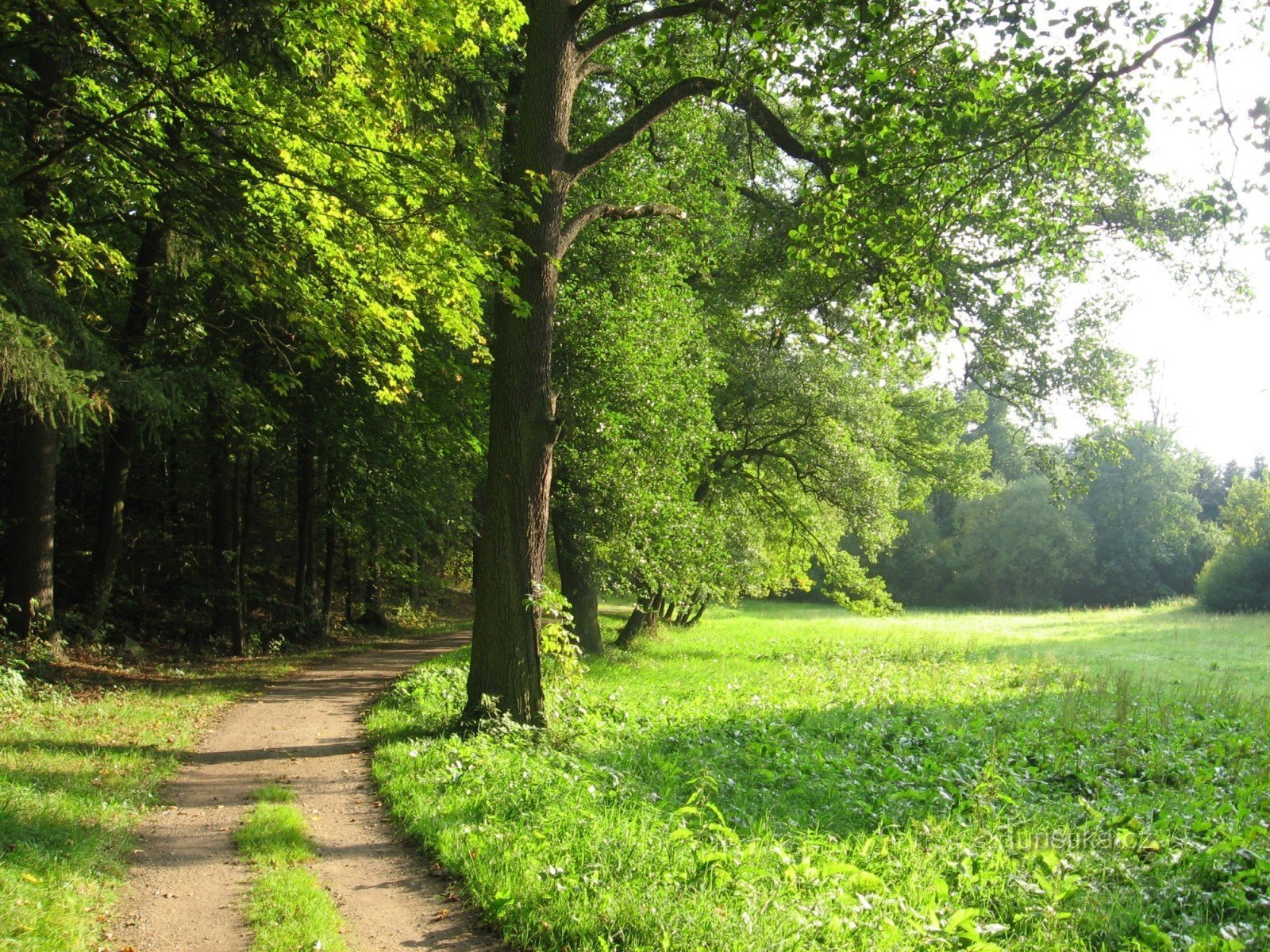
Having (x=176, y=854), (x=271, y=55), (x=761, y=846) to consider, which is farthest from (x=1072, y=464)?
→ (x=176, y=854)

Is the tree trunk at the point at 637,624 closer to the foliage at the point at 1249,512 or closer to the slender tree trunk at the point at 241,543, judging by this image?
the slender tree trunk at the point at 241,543

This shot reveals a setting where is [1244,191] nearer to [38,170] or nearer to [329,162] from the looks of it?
[329,162]

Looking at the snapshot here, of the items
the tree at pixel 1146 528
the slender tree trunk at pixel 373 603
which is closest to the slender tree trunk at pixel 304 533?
the slender tree trunk at pixel 373 603

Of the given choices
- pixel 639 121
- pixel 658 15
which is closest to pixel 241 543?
pixel 639 121

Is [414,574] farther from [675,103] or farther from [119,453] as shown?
[675,103]

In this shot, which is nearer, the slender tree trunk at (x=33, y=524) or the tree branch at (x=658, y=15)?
the tree branch at (x=658, y=15)

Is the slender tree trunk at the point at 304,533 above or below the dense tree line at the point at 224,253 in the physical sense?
below

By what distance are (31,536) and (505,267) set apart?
7832 millimetres

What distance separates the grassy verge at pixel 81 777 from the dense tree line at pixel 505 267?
2.29 m

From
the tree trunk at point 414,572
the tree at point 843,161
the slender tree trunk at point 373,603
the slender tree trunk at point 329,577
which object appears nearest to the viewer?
the tree at point 843,161

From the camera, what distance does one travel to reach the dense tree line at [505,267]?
8789mm

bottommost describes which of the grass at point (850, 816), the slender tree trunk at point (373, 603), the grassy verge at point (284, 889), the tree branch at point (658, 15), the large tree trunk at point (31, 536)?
the grassy verge at point (284, 889)

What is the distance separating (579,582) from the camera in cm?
1944

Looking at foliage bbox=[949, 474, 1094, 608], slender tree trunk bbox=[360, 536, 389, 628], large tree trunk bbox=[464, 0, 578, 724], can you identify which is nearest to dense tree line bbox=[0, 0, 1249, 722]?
large tree trunk bbox=[464, 0, 578, 724]
